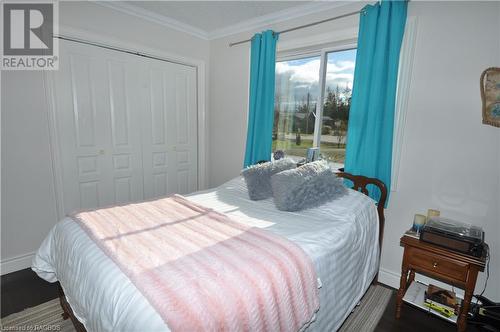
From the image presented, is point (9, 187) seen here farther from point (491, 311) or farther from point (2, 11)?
point (491, 311)

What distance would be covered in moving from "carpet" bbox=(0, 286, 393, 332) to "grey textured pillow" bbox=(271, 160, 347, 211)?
0.90 metres

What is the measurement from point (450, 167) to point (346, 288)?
1244mm

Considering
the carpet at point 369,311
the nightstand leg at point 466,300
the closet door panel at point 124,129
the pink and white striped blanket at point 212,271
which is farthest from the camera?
the closet door panel at point 124,129

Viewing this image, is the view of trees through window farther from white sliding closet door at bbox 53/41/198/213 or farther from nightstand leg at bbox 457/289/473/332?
nightstand leg at bbox 457/289/473/332

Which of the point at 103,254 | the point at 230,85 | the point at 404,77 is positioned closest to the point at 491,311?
the point at 404,77

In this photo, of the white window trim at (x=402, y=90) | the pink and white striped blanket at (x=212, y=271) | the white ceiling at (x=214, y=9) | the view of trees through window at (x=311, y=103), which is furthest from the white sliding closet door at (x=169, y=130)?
the white window trim at (x=402, y=90)

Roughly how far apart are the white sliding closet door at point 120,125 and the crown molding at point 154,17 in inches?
17.6

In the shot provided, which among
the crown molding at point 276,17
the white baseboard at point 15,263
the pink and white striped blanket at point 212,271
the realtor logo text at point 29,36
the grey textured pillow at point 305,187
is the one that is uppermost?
the crown molding at point 276,17

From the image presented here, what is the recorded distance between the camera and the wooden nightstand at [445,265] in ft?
5.34

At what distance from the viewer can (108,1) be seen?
2.62m

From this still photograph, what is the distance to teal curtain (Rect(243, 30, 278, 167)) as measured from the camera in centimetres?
286

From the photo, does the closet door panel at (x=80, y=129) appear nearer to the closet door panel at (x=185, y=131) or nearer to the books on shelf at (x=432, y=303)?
the closet door panel at (x=185, y=131)

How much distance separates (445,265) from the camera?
1723 millimetres

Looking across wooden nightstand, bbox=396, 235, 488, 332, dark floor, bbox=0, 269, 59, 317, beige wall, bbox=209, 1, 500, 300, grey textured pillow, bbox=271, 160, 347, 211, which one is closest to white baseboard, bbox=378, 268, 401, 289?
beige wall, bbox=209, 1, 500, 300
